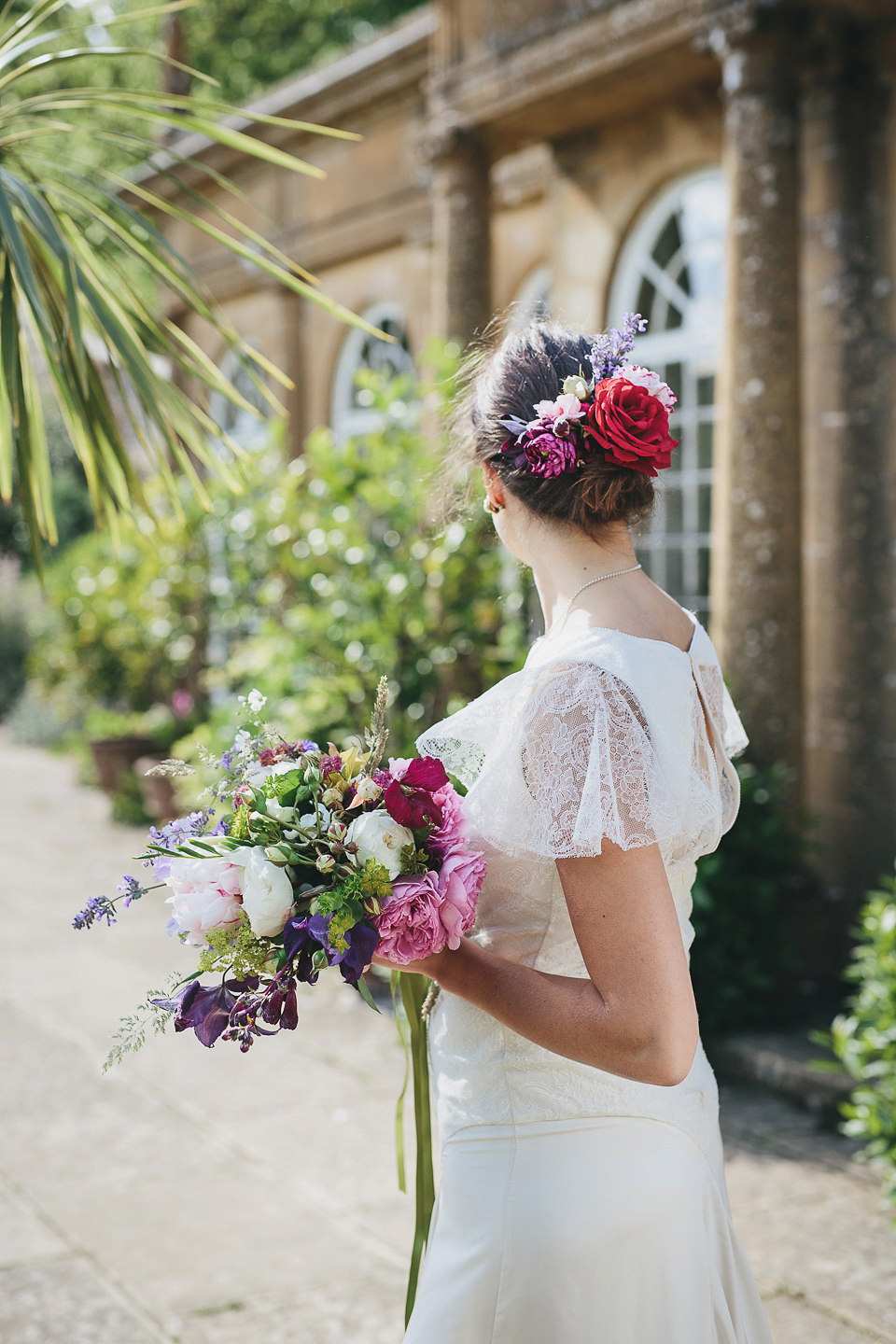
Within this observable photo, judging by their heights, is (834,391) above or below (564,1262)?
above

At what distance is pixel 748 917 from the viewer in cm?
538

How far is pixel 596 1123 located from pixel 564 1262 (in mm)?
191

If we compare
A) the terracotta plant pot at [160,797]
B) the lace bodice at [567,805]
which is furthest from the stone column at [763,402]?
the terracotta plant pot at [160,797]

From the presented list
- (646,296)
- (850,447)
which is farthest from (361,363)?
(850,447)

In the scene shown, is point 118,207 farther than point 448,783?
Yes

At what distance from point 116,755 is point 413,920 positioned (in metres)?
9.46

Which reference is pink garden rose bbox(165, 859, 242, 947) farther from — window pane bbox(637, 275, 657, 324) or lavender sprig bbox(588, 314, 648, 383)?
window pane bbox(637, 275, 657, 324)

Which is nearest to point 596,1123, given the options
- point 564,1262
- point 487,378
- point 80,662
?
point 564,1262

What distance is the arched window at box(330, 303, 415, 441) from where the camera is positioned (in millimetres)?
11055

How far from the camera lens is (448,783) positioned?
184 cm

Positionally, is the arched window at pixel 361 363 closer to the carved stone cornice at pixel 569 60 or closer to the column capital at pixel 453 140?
the column capital at pixel 453 140

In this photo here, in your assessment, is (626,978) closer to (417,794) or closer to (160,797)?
(417,794)

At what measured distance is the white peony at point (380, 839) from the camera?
1.71 m

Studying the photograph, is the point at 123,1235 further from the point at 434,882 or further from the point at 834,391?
the point at 834,391
